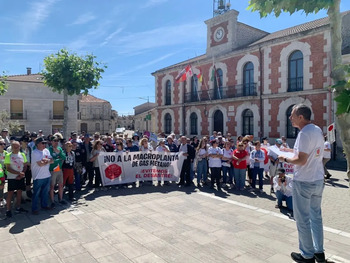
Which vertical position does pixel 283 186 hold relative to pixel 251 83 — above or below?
below

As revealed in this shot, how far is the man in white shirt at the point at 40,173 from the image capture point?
20.2 ft

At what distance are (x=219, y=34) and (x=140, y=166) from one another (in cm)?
1851

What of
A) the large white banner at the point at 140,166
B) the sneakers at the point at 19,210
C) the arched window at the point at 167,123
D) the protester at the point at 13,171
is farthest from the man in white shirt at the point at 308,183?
the arched window at the point at 167,123

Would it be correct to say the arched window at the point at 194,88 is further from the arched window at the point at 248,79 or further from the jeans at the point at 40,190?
the jeans at the point at 40,190

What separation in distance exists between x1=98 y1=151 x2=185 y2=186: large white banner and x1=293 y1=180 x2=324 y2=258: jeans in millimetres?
6253

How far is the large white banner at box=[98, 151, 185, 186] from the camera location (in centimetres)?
902

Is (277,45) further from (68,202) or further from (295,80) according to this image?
(68,202)

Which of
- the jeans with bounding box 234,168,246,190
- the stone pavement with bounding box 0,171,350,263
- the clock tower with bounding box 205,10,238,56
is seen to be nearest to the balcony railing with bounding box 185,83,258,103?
the clock tower with bounding box 205,10,238,56

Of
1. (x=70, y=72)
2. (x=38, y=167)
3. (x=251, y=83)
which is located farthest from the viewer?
(x=251, y=83)

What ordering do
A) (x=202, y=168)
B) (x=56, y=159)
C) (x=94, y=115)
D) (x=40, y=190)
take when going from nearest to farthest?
1. (x=40, y=190)
2. (x=56, y=159)
3. (x=202, y=168)
4. (x=94, y=115)

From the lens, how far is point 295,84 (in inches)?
725

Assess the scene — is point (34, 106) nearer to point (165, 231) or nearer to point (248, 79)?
point (248, 79)

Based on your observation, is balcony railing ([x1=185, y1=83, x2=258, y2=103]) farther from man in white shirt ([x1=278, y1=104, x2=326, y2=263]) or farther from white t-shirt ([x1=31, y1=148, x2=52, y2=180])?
man in white shirt ([x1=278, y1=104, x2=326, y2=263])

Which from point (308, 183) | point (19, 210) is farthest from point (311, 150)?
point (19, 210)
